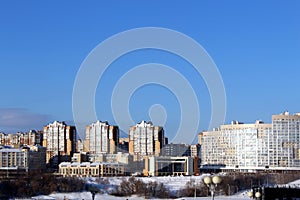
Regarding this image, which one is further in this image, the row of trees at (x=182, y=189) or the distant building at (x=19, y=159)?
the distant building at (x=19, y=159)

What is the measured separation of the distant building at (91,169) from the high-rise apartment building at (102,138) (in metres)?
5.69

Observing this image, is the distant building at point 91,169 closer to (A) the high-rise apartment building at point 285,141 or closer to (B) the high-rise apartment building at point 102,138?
(B) the high-rise apartment building at point 102,138

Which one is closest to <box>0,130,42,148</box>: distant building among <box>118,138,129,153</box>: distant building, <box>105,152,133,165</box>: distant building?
<box>118,138,129,153</box>: distant building

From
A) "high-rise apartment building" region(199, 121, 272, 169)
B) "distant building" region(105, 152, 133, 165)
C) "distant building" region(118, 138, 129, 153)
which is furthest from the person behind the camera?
"distant building" region(118, 138, 129, 153)

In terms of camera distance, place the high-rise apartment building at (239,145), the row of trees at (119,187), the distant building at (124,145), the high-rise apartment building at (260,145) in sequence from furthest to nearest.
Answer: the distant building at (124,145) < the high-rise apartment building at (239,145) < the high-rise apartment building at (260,145) < the row of trees at (119,187)

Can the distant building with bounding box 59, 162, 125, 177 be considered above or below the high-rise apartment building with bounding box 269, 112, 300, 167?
below

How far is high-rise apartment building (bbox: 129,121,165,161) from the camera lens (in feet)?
131

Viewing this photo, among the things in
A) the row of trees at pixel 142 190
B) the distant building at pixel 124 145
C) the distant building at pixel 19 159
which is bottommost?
the row of trees at pixel 142 190

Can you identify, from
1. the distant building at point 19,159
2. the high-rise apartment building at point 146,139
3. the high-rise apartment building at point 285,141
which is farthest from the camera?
the high-rise apartment building at point 146,139

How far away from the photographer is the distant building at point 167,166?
116 feet

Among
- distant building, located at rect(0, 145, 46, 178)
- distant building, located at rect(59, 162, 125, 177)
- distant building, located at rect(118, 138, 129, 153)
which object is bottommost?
distant building, located at rect(59, 162, 125, 177)

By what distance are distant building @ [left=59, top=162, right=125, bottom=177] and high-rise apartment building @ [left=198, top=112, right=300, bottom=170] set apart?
746cm

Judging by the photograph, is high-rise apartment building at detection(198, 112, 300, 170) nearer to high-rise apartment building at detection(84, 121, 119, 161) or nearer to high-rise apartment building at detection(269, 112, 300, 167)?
high-rise apartment building at detection(269, 112, 300, 167)

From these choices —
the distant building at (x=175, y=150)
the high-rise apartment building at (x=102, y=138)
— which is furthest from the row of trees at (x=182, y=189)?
the high-rise apartment building at (x=102, y=138)
